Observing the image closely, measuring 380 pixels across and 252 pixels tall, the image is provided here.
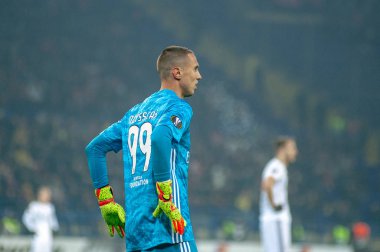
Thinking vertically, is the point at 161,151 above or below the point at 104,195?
above

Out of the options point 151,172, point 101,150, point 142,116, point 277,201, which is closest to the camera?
point 151,172

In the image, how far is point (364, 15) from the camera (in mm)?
23641

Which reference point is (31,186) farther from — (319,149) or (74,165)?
(319,149)

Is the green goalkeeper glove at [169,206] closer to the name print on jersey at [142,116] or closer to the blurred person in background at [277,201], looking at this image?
the name print on jersey at [142,116]

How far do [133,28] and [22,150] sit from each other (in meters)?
6.40

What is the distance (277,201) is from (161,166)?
19.8 ft

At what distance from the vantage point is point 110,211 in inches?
164

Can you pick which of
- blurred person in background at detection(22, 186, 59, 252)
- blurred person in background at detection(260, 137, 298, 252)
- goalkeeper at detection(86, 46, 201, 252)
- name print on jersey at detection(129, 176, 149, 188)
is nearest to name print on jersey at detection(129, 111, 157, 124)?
goalkeeper at detection(86, 46, 201, 252)

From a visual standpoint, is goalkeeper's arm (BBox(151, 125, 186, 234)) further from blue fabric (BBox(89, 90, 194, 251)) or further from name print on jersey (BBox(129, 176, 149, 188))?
name print on jersey (BBox(129, 176, 149, 188))

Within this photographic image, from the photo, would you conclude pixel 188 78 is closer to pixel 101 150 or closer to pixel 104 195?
pixel 101 150

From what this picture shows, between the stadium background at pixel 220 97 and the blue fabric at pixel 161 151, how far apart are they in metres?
12.2

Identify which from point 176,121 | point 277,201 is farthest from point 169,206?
point 277,201

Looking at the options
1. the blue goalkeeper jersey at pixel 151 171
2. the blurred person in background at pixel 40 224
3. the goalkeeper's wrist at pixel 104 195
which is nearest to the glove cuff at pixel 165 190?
the blue goalkeeper jersey at pixel 151 171

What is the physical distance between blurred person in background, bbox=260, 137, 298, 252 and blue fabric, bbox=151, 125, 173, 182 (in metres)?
5.83
